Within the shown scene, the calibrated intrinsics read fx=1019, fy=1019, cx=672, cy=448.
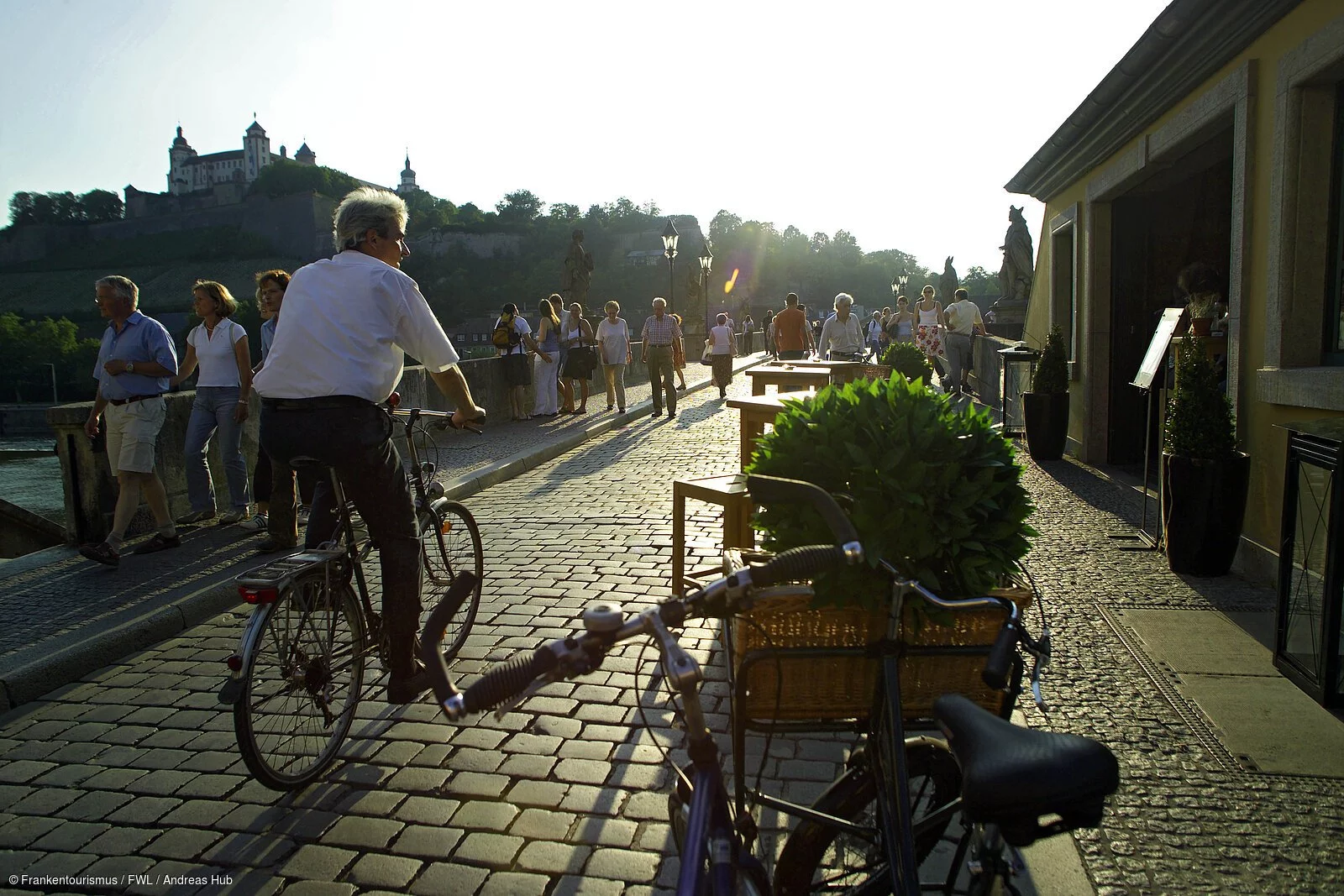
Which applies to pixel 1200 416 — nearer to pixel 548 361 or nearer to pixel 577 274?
pixel 548 361

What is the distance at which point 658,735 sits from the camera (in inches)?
143

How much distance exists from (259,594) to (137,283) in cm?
11737

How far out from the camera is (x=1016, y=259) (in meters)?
28.3

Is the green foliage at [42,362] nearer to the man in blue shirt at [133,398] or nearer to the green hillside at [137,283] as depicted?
the green hillside at [137,283]

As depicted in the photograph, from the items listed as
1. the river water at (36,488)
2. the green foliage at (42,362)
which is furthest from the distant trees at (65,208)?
the river water at (36,488)

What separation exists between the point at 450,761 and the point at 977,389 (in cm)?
1663

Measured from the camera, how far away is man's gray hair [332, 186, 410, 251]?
3.80 meters

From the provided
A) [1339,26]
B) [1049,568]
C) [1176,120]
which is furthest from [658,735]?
[1176,120]

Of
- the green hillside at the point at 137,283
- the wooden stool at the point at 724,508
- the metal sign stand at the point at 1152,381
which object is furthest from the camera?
the green hillside at the point at 137,283

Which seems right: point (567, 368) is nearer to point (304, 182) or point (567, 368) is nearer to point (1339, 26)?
point (1339, 26)

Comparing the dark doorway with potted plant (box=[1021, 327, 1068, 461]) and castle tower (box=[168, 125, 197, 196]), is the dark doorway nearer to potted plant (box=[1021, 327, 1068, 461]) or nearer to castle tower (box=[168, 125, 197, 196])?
potted plant (box=[1021, 327, 1068, 461])

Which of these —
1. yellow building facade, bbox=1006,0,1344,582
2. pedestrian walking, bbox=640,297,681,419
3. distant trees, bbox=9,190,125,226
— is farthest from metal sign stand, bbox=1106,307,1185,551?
distant trees, bbox=9,190,125,226

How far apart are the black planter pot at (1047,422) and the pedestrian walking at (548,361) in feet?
23.6

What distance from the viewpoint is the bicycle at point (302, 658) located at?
3.29 metres
